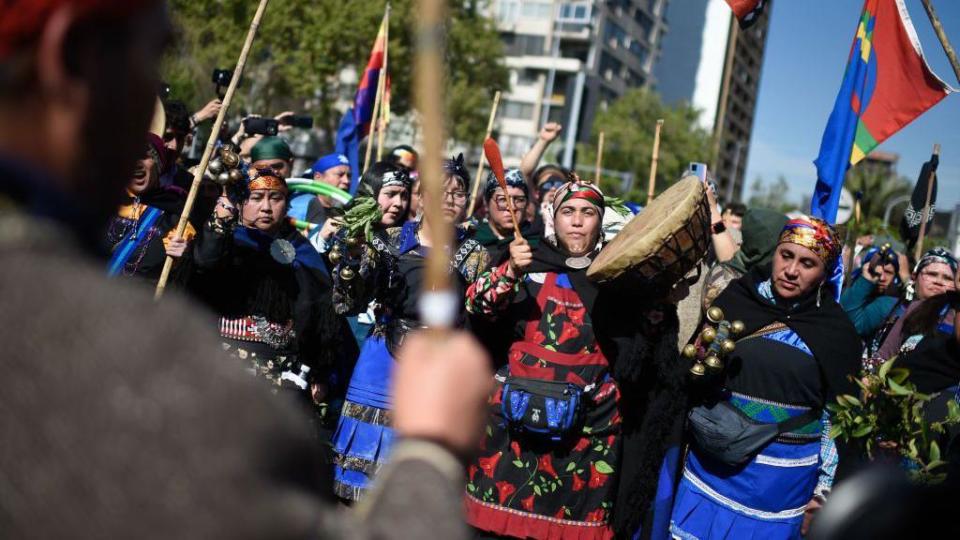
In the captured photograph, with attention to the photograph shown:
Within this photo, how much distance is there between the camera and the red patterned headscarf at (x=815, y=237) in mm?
4652

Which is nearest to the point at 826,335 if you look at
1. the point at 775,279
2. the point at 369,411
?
the point at 775,279

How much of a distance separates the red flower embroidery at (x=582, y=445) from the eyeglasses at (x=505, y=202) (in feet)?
7.85

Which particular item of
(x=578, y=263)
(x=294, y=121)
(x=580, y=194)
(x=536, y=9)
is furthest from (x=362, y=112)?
(x=536, y=9)

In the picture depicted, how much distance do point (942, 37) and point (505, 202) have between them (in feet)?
10.0

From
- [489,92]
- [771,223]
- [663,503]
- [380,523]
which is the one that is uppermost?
[489,92]

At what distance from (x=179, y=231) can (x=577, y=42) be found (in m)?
63.6

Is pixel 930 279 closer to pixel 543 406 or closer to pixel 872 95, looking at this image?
pixel 872 95

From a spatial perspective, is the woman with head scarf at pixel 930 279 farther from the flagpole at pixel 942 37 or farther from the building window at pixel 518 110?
the building window at pixel 518 110

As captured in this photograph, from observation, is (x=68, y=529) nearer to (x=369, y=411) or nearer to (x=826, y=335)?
(x=369, y=411)

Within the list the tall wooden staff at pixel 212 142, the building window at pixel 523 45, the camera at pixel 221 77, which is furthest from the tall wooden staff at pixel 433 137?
the building window at pixel 523 45

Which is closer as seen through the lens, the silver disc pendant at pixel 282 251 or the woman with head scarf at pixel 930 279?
the silver disc pendant at pixel 282 251

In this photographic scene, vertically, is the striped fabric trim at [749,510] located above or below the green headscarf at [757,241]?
below

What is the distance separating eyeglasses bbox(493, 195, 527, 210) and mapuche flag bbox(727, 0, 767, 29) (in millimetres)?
2028

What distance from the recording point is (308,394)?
4969 mm
